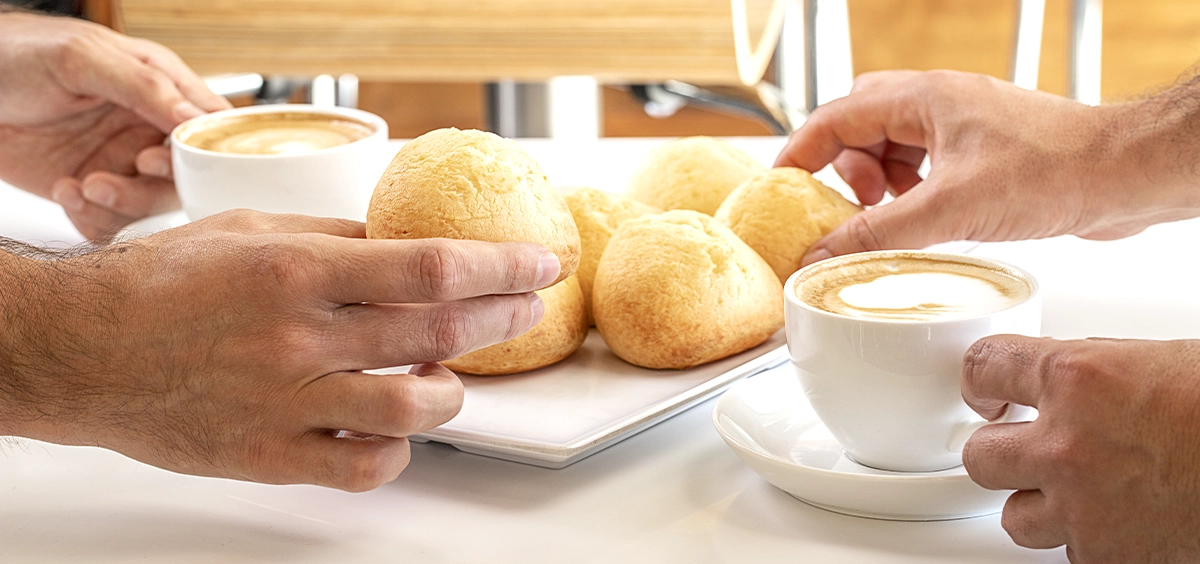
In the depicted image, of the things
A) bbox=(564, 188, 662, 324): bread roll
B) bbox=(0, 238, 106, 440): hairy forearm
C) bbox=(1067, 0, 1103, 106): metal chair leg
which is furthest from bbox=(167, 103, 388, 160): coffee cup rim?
bbox=(1067, 0, 1103, 106): metal chair leg

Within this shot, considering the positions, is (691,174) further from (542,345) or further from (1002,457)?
(1002,457)

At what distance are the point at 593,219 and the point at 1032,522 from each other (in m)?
0.51

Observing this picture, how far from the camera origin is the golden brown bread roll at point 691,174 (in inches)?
43.3

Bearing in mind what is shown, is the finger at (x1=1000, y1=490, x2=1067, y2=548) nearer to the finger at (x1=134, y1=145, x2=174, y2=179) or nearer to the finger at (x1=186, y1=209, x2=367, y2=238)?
the finger at (x1=186, y1=209, x2=367, y2=238)

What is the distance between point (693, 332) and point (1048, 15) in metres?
3.11

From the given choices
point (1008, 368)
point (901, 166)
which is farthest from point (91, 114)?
point (1008, 368)

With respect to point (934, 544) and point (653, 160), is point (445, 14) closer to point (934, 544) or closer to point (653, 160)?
point (653, 160)

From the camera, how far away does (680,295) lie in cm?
88

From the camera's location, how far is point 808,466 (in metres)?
0.68

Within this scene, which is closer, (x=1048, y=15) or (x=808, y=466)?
(x=808, y=466)

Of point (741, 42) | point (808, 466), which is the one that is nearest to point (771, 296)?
point (808, 466)

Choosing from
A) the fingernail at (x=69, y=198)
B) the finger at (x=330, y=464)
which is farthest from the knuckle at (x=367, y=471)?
the fingernail at (x=69, y=198)

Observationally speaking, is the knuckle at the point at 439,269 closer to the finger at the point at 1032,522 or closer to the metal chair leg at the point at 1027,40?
the finger at the point at 1032,522

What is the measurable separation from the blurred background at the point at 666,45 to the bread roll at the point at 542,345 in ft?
1.98
